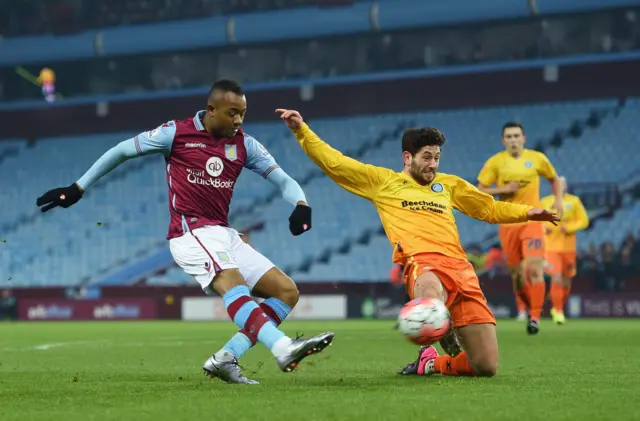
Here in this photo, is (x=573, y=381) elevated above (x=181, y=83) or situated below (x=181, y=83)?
below

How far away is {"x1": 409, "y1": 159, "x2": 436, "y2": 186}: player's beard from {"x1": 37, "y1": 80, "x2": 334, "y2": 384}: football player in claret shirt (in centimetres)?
75

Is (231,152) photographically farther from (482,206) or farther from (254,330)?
(482,206)

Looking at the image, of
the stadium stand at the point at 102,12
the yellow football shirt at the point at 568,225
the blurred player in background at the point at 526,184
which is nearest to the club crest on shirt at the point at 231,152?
the blurred player in background at the point at 526,184

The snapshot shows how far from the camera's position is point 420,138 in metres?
6.53

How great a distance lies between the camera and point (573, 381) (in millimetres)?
6043

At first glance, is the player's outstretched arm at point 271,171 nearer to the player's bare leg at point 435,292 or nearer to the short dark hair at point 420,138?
the short dark hair at point 420,138

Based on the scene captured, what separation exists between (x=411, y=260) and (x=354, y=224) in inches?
779

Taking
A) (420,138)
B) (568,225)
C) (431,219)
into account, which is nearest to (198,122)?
(420,138)

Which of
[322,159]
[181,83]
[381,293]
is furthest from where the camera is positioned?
[181,83]

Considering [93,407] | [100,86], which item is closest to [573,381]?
[93,407]

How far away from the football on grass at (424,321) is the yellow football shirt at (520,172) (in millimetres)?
6352

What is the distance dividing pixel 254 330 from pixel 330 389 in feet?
1.85

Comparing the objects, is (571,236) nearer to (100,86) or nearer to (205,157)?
(205,157)

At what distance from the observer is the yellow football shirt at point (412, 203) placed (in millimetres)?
6633
